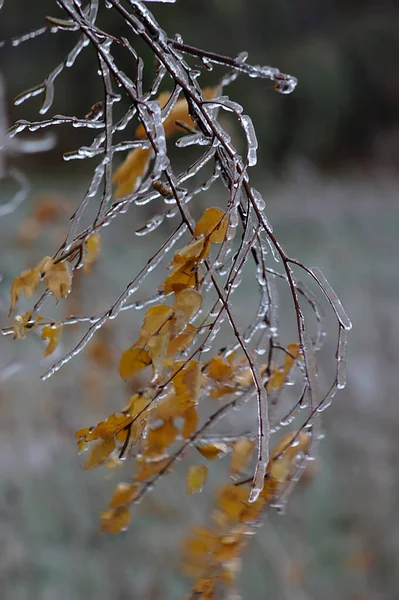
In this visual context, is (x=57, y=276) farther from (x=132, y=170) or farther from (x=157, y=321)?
(x=132, y=170)

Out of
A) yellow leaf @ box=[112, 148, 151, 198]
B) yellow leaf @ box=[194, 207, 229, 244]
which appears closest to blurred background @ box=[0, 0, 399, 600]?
yellow leaf @ box=[112, 148, 151, 198]

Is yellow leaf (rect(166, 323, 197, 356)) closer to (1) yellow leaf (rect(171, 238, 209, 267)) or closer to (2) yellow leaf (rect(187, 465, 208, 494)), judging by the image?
(1) yellow leaf (rect(171, 238, 209, 267))

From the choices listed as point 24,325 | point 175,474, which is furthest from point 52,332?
point 175,474

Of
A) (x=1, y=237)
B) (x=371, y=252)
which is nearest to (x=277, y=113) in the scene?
(x=371, y=252)

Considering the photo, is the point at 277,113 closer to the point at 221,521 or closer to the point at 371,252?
the point at 371,252

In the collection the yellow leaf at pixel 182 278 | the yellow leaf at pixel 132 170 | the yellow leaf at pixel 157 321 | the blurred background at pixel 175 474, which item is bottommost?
the blurred background at pixel 175 474

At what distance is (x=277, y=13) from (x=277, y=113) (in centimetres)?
116

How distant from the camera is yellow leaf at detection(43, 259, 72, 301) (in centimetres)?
54

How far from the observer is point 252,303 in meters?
4.02

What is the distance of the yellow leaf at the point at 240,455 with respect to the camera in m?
0.73

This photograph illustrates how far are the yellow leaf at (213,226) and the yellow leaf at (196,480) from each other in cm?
25

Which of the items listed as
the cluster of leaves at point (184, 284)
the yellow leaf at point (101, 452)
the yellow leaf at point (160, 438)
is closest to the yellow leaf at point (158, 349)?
the cluster of leaves at point (184, 284)

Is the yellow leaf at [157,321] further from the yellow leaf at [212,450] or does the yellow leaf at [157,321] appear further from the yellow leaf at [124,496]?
the yellow leaf at [124,496]

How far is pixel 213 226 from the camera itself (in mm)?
522
